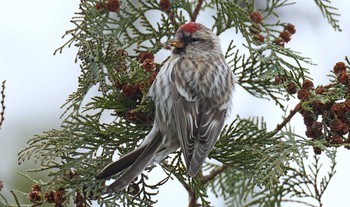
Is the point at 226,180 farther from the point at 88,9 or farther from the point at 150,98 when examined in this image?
the point at 88,9

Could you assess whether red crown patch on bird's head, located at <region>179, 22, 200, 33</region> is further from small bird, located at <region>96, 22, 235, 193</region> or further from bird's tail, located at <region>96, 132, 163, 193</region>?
bird's tail, located at <region>96, 132, 163, 193</region>

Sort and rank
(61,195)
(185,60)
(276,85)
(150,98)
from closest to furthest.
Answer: (61,195), (150,98), (276,85), (185,60)

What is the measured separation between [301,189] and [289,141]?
0.70 meters

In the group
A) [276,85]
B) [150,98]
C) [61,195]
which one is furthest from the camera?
[276,85]

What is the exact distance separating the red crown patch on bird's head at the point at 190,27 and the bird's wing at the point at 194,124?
311 mm

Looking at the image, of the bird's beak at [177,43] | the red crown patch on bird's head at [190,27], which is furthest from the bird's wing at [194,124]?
the red crown patch on bird's head at [190,27]

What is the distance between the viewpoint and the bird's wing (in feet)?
14.4

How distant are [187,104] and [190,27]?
0.55m

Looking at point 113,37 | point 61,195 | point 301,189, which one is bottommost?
point 61,195

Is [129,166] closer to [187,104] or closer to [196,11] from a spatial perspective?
[187,104]

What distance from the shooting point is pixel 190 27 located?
16.6ft

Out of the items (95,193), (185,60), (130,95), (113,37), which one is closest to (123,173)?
(95,193)

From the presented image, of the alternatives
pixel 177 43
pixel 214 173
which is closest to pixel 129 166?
pixel 214 173

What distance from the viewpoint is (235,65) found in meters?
4.87
